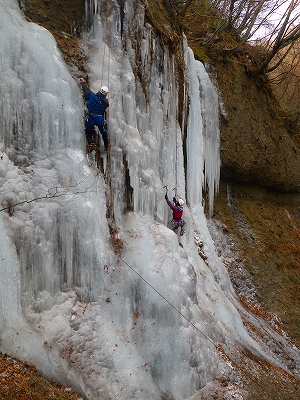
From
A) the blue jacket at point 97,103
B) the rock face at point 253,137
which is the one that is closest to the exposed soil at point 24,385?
the blue jacket at point 97,103

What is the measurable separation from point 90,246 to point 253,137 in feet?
26.2

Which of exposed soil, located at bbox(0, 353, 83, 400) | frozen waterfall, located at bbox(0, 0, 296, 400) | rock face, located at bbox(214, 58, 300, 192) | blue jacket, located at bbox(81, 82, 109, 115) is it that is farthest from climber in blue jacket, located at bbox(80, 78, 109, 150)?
rock face, located at bbox(214, 58, 300, 192)

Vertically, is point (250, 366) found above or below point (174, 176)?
below

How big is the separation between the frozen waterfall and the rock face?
4.50 metres

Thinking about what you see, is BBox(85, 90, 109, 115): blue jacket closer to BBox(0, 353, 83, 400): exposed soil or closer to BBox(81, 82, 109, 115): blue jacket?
BBox(81, 82, 109, 115): blue jacket

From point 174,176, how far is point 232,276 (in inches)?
122

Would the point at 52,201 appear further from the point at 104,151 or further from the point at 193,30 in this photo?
the point at 193,30

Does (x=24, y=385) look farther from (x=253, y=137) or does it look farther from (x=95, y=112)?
(x=253, y=137)

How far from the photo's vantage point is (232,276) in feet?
29.2

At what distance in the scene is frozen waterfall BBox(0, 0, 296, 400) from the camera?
434 centimetres

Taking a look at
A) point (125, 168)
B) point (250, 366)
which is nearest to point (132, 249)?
point (125, 168)

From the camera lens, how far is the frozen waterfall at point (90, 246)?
4344mm

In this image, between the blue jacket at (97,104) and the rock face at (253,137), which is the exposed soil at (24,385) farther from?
the rock face at (253,137)

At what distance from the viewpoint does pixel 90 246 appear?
198 inches
